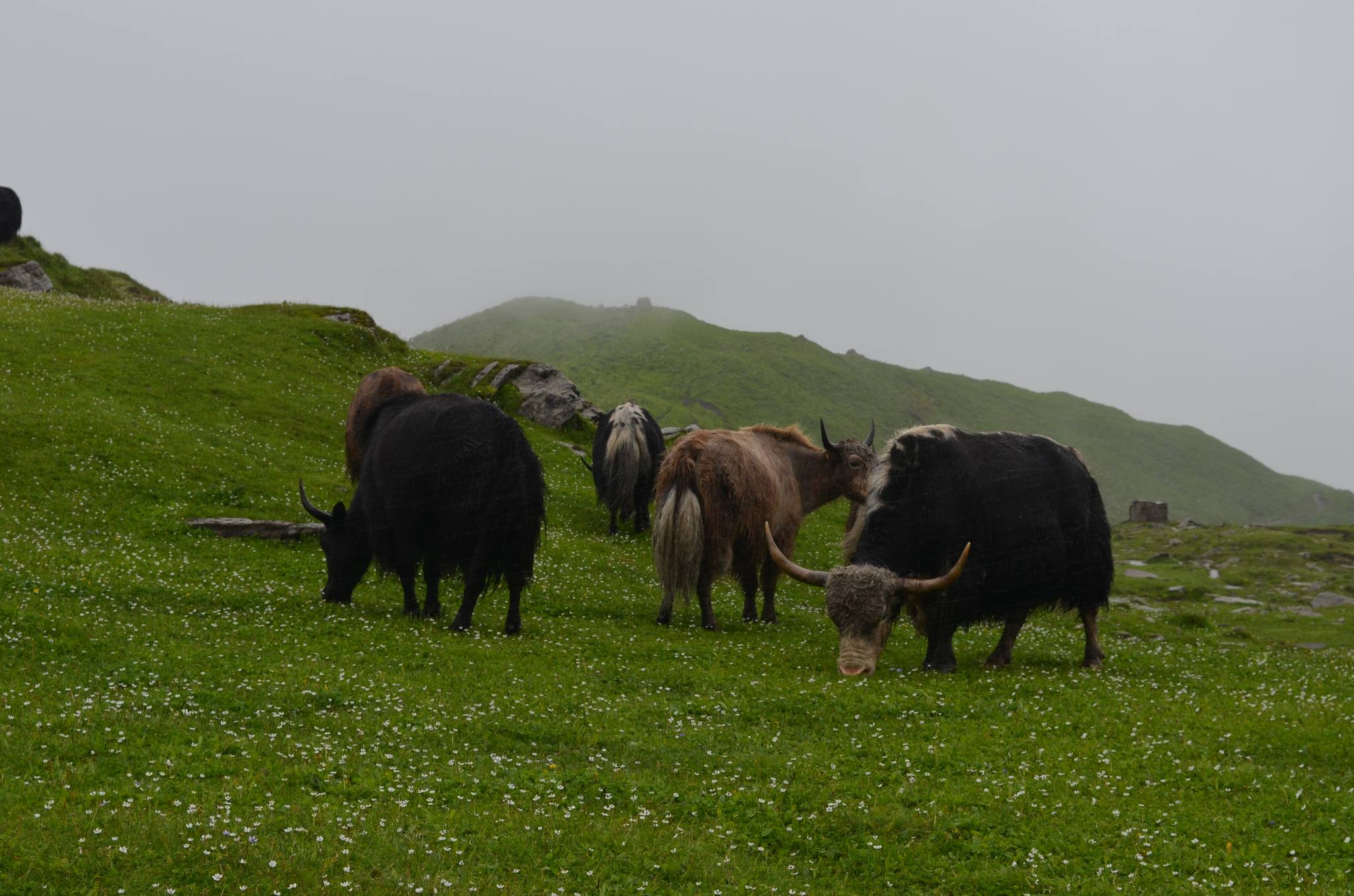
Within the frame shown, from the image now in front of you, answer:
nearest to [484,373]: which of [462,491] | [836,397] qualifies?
[462,491]

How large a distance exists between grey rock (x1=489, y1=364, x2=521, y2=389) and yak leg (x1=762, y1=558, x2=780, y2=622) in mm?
25064

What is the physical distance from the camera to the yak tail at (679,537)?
17.6 m

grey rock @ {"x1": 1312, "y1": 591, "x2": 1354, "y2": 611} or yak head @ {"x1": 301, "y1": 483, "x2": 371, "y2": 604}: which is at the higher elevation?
grey rock @ {"x1": 1312, "y1": 591, "x2": 1354, "y2": 611}

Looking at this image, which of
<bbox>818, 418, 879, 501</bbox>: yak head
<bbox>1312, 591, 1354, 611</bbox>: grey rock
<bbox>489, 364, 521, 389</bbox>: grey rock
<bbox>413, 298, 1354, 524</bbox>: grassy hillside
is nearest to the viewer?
<bbox>818, 418, 879, 501</bbox>: yak head

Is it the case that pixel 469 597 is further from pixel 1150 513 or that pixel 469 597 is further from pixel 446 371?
pixel 1150 513

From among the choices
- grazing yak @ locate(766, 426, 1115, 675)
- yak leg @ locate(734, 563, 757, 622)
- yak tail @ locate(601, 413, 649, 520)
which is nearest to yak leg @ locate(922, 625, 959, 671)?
grazing yak @ locate(766, 426, 1115, 675)

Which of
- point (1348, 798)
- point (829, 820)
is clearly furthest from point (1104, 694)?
point (829, 820)

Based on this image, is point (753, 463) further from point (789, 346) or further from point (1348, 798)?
point (789, 346)

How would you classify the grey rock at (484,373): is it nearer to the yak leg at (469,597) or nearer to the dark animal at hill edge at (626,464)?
the dark animal at hill edge at (626,464)

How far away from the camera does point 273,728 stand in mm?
10453

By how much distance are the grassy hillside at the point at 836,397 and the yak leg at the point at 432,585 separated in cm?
7811

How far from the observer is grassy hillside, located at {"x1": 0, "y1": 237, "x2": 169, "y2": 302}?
5206 centimetres

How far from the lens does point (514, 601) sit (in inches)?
639

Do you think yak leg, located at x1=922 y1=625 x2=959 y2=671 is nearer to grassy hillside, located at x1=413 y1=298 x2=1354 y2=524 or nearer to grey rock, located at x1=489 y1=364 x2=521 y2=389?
grey rock, located at x1=489 y1=364 x2=521 y2=389
